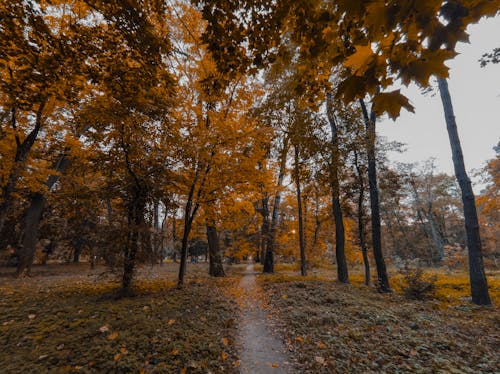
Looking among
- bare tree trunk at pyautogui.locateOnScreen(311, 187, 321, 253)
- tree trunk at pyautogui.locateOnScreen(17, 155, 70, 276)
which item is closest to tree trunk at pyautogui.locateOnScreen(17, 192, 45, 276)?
tree trunk at pyautogui.locateOnScreen(17, 155, 70, 276)

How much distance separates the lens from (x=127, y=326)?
3805 millimetres

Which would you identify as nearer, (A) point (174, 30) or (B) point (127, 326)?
(B) point (127, 326)

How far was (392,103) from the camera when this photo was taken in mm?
1261

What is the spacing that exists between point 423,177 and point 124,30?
35964 millimetres

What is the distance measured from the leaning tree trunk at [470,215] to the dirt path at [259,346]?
6.87 m

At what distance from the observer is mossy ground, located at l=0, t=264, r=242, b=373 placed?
2836mm

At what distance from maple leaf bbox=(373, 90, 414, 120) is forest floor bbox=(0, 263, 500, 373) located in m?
3.62

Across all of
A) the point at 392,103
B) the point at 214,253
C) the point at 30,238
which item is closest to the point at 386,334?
the point at 392,103

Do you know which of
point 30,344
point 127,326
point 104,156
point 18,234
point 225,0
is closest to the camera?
point 225,0

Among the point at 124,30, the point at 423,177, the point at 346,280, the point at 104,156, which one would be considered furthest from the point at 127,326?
the point at 423,177

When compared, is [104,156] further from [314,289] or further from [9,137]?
[314,289]

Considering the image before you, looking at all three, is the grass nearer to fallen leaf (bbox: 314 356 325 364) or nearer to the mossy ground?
fallen leaf (bbox: 314 356 325 364)

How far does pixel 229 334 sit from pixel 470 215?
866 cm

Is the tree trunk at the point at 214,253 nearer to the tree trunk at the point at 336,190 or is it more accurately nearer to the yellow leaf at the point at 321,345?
the tree trunk at the point at 336,190
